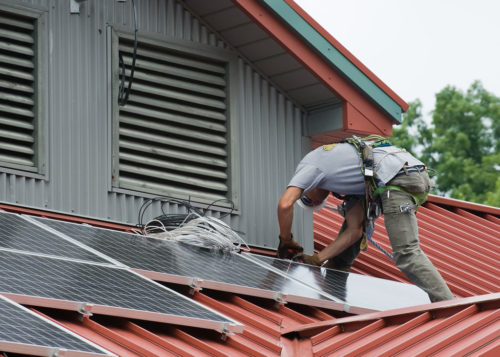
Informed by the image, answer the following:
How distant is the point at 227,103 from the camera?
39.9 feet

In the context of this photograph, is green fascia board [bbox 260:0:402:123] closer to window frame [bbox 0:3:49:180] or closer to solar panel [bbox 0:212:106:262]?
window frame [bbox 0:3:49:180]

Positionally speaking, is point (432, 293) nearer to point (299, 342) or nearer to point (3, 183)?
point (299, 342)

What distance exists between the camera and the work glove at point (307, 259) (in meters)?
11.6

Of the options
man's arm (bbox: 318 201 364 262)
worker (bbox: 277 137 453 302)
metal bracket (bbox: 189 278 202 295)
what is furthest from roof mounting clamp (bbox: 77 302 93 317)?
man's arm (bbox: 318 201 364 262)

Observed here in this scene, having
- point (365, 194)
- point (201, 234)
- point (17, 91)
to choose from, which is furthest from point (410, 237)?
point (17, 91)

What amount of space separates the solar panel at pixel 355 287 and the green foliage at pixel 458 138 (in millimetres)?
41683

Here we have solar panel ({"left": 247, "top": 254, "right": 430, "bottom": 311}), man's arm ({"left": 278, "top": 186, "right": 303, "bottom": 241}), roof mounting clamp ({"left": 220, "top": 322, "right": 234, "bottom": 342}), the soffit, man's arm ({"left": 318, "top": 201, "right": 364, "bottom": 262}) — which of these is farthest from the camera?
the soffit

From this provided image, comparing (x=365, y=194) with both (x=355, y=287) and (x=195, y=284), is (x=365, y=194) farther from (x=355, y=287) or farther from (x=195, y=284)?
(x=195, y=284)

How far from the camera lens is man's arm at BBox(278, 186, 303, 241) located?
11.1m

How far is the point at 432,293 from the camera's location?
401 inches

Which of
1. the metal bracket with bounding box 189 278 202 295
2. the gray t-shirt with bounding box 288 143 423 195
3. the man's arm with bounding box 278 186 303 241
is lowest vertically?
the metal bracket with bounding box 189 278 202 295

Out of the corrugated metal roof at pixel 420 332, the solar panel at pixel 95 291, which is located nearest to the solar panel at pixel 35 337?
the solar panel at pixel 95 291

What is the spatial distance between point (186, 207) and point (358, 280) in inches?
70.9

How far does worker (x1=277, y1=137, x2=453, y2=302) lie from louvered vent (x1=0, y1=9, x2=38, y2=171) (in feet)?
7.96
